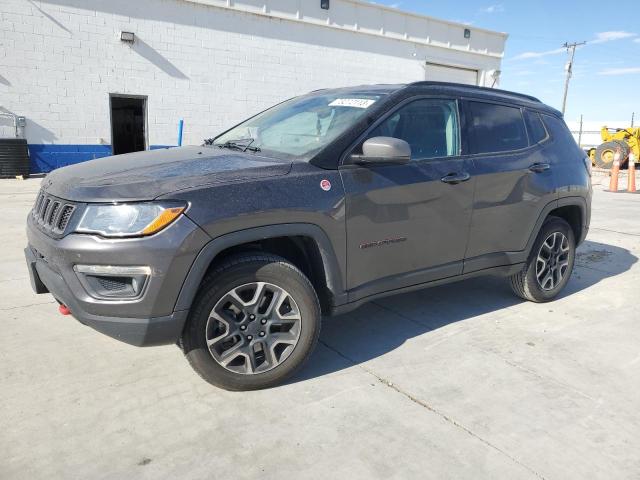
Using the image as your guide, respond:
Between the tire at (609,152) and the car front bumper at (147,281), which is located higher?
the tire at (609,152)

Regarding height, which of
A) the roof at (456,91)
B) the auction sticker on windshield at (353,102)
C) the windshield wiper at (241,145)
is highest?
the roof at (456,91)

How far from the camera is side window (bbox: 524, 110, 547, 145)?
4.28m

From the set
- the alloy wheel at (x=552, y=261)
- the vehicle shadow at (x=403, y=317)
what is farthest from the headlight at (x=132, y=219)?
the alloy wheel at (x=552, y=261)

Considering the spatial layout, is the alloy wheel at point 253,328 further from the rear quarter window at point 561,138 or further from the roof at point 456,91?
the rear quarter window at point 561,138

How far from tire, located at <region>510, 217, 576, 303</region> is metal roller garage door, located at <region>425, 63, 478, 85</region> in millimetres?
17726

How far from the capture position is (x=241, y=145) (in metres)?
3.53

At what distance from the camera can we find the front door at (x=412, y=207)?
3.09 metres

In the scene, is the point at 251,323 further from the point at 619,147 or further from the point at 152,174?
the point at 619,147

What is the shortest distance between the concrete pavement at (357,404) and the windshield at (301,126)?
1386 mm

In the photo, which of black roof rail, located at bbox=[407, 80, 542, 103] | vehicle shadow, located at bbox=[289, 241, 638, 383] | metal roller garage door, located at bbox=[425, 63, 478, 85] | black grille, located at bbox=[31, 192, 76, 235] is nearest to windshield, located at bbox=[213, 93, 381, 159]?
black roof rail, located at bbox=[407, 80, 542, 103]

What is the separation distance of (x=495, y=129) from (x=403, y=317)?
1.63 m

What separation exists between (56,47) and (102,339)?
12.5 meters

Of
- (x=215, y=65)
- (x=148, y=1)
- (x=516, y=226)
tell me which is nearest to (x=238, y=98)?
(x=215, y=65)

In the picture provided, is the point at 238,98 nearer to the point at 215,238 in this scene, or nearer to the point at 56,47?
the point at 56,47
